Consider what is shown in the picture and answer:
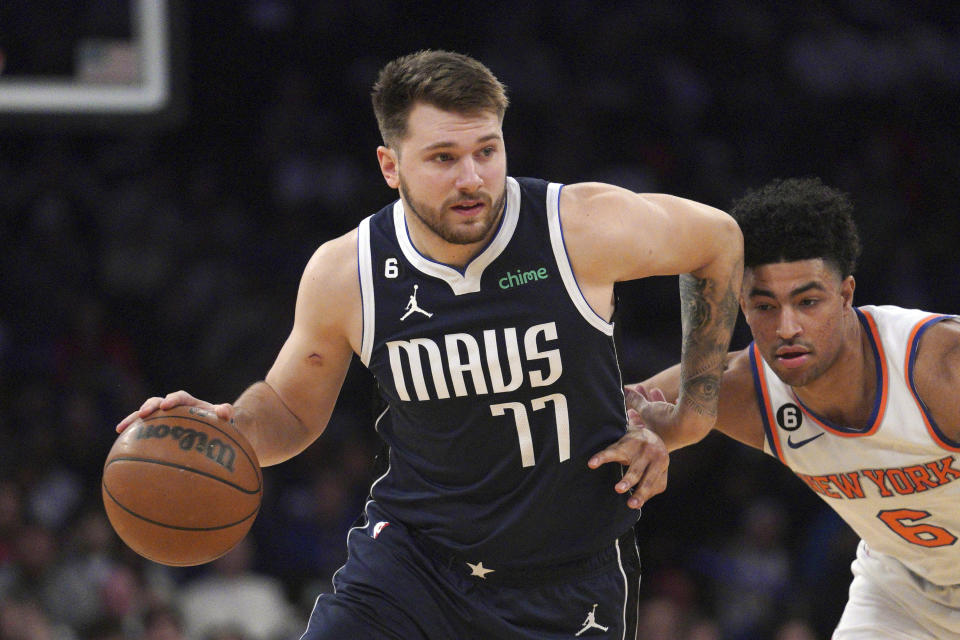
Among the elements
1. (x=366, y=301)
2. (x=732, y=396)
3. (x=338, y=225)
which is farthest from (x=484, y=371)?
(x=338, y=225)

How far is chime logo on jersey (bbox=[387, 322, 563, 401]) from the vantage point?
10.2ft

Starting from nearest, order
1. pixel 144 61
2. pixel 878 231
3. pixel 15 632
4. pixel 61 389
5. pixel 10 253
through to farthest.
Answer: pixel 144 61, pixel 15 632, pixel 61 389, pixel 10 253, pixel 878 231

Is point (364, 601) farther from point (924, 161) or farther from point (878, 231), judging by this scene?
point (924, 161)

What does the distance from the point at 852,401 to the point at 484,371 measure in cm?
123

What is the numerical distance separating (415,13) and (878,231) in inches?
153

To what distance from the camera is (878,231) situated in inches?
343

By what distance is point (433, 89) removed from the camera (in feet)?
10.2

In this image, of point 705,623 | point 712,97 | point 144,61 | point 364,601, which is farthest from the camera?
point 712,97

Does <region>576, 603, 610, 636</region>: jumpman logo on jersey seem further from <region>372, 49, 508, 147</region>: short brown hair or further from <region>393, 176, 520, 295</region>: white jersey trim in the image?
<region>372, 49, 508, 147</region>: short brown hair

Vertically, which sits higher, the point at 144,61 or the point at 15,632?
the point at 144,61

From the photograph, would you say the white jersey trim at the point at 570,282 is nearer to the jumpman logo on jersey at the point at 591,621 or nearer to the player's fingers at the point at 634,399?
the player's fingers at the point at 634,399

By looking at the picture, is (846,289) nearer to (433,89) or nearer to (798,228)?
(798,228)

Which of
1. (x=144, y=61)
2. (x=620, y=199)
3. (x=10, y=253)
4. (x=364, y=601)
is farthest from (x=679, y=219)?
(x=10, y=253)

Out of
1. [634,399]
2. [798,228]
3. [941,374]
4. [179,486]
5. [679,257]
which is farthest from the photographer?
[634,399]
